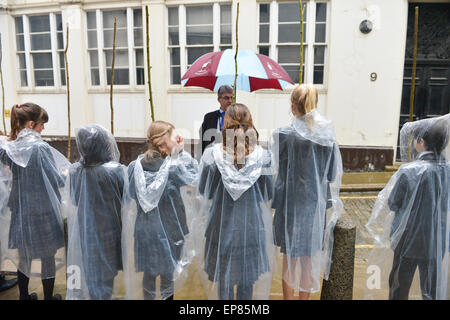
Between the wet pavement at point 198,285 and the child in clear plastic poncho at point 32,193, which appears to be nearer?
the child in clear plastic poncho at point 32,193

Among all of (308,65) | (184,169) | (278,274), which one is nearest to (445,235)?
(278,274)

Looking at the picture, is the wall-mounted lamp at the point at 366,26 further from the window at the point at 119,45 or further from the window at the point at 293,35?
the window at the point at 119,45

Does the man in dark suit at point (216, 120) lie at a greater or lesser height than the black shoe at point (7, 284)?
greater

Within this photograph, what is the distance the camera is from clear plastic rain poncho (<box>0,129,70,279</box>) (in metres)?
2.62

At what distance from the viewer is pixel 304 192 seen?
248 cm

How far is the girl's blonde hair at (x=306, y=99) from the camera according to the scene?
7.92 ft

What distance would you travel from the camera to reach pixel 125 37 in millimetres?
8320

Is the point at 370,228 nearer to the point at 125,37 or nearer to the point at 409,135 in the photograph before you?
the point at 409,135

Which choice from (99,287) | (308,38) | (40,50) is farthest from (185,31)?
(99,287)

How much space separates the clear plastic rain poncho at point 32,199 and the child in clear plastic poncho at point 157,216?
2.30ft

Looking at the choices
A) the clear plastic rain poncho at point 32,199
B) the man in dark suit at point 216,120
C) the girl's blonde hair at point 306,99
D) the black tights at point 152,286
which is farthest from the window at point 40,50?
the girl's blonde hair at point 306,99

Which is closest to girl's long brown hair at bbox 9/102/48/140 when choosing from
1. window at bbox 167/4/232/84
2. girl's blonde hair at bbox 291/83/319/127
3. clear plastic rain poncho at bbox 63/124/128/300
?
clear plastic rain poncho at bbox 63/124/128/300

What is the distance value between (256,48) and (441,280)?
6465mm

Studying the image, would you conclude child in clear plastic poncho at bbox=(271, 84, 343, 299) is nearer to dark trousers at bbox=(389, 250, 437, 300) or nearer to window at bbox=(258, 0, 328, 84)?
dark trousers at bbox=(389, 250, 437, 300)
